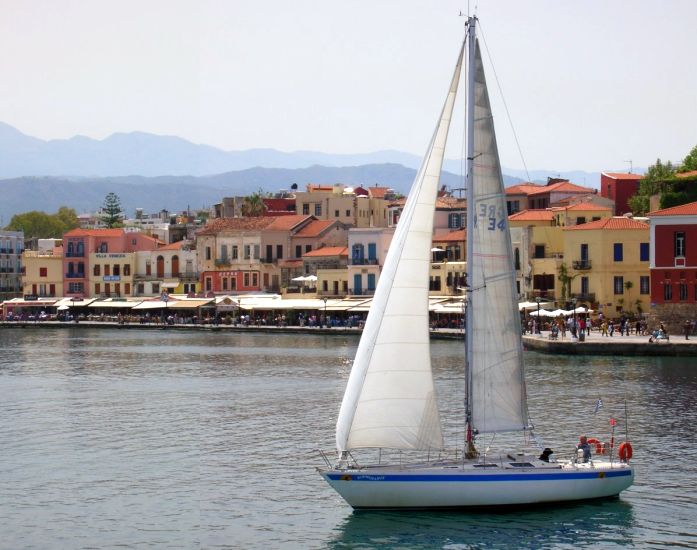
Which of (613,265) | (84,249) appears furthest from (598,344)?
(84,249)

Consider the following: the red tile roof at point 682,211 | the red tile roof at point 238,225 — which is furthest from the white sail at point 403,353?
the red tile roof at point 238,225

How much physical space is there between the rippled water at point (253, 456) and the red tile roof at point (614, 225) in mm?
19971

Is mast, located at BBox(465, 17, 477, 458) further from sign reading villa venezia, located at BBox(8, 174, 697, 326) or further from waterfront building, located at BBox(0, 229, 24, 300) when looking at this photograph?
waterfront building, located at BBox(0, 229, 24, 300)

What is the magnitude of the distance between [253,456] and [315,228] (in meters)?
84.1

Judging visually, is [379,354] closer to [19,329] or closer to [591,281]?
[591,281]

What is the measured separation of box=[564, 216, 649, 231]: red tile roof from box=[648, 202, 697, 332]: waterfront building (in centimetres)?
1235

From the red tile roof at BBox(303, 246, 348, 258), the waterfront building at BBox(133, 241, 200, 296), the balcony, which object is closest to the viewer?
the balcony

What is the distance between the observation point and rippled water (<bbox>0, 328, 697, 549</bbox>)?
29.9m

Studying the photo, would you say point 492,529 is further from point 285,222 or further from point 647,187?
point 285,222

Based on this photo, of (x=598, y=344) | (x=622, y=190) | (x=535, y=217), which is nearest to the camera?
(x=598, y=344)

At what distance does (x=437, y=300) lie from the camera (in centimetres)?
10250

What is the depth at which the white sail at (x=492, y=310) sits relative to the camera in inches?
1224

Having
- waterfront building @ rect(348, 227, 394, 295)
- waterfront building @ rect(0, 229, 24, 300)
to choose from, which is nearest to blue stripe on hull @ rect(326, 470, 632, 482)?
Answer: waterfront building @ rect(348, 227, 394, 295)

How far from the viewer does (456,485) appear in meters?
30.0
